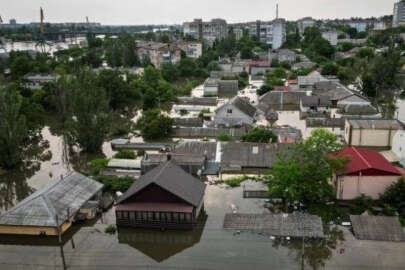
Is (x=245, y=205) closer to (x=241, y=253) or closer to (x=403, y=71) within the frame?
(x=241, y=253)

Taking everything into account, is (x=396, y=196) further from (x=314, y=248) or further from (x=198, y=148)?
(x=198, y=148)

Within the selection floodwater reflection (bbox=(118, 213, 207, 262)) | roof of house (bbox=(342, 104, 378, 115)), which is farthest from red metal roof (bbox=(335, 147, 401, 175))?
roof of house (bbox=(342, 104, 378, 115))

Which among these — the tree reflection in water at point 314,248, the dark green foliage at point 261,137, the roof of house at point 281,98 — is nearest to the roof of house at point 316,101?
the roof of house at point 281,98

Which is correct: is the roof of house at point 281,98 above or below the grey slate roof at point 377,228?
above

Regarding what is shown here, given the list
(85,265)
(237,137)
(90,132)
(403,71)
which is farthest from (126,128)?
(403,71)

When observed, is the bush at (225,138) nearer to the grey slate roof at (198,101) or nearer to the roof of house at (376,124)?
the roof of house at (376,124)

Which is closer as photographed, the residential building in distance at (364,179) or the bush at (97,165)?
the residential building in distance at (364,179)
